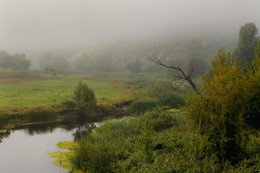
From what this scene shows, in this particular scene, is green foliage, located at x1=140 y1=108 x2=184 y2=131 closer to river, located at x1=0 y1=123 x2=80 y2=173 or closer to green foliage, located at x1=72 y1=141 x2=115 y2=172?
green foliage, located at x1=72 y1=141 x2=115 y2=172

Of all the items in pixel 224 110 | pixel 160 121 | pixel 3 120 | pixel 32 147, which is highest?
pixel 224 110

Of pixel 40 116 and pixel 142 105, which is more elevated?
pixel 40 116

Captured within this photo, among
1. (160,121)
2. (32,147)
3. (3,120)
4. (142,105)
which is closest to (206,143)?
(160,121)

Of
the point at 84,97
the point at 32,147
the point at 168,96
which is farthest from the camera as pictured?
the point at 168,96

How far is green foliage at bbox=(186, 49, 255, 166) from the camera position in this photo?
9852 millimetres

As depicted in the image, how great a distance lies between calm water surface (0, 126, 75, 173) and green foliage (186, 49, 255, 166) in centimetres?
1020

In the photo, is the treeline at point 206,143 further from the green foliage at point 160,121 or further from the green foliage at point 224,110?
the green foliage at point 160,121

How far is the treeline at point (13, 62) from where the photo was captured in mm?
101375

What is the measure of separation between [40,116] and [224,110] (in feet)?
101

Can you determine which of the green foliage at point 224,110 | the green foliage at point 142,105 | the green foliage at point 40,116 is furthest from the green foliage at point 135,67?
the green foliage at point 224,110

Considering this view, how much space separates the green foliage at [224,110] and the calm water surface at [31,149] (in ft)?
33.5

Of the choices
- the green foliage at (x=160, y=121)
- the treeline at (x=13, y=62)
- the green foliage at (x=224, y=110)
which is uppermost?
the treeline at (x=13, y=62)

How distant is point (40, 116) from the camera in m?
34.3

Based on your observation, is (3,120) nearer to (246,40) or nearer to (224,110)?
(224,110)
